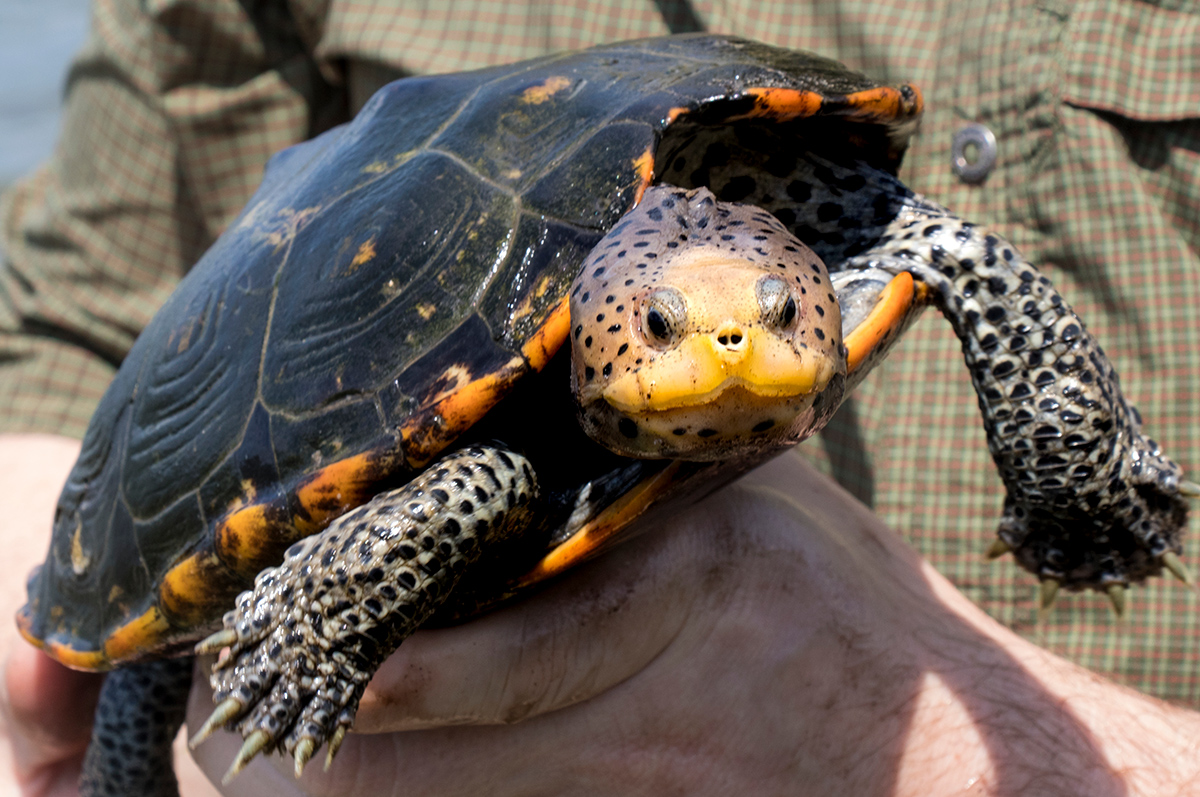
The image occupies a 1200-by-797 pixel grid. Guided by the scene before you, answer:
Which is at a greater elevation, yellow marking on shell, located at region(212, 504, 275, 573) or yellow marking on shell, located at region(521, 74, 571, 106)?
yellow marking on shell, located at region(521, 74, 571, 106)

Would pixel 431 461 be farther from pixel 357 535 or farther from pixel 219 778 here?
pixel 219 778

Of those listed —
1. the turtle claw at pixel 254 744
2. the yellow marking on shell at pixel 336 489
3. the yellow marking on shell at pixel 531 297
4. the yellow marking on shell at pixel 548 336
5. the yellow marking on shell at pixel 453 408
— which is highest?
the yellow marking on shell at pixel 531 297

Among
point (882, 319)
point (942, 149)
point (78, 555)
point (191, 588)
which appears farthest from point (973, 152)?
point (78, 555)

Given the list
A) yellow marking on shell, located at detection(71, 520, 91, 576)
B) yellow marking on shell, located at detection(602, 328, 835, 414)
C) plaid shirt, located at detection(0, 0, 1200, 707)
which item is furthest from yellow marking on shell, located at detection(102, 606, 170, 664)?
plaid shirt, located at detection(0, 0, 1200, 707)

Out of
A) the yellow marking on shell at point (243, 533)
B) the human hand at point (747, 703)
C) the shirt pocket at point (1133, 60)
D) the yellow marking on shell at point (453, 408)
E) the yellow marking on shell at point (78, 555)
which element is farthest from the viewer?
the shirt pocket at point (1133, 60)

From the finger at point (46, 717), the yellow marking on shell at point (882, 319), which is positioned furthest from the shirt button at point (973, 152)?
the finger at point (46, 717)

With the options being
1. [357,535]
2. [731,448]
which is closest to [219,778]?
[357,535]

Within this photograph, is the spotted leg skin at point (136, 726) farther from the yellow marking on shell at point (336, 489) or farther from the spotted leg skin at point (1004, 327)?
the spotted leg skin at point (1004, 327)

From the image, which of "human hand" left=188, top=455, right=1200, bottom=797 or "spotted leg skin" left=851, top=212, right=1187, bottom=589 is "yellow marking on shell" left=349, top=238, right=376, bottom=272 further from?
"spotted leg skin" left=851, top=212, right=1187, bottom=589
